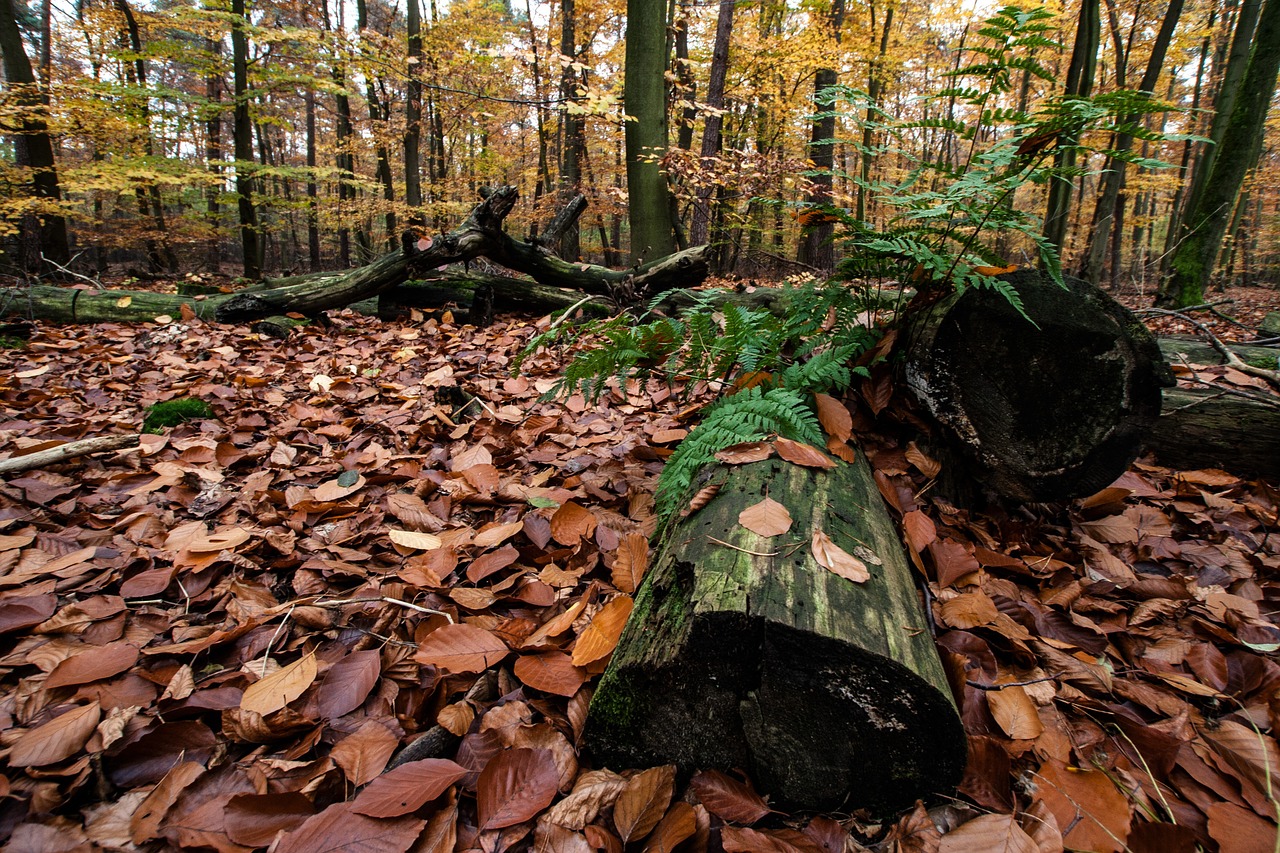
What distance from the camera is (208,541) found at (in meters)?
1.91

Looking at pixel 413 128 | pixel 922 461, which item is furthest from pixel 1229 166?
pixel 413 128

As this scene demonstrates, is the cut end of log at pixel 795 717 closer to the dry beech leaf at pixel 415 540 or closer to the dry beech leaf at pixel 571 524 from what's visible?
the dry beech leaf at pixel 571 524

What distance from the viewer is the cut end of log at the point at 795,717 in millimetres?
1027

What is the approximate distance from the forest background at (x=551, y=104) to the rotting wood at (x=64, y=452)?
15.4ft

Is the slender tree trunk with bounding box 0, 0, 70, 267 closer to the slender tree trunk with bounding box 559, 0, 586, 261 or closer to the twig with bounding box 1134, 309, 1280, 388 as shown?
the slender tree trunk with bounding box 559, 0, 586, 261

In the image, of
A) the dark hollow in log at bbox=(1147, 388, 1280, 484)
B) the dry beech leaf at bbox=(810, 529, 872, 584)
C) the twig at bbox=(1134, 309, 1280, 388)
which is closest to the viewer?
the dry beech leaf at bbox=(810, 529, 872, 584)

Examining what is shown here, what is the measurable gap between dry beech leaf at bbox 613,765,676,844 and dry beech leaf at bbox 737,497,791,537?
53cm

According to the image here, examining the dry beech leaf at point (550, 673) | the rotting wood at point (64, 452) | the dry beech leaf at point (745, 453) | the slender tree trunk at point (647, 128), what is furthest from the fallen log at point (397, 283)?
the dry beech leaf at point (550, 673)

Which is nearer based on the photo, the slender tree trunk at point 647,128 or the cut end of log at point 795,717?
the cut end of log at point 795,717

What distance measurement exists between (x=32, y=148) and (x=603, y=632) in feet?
A: 43.6

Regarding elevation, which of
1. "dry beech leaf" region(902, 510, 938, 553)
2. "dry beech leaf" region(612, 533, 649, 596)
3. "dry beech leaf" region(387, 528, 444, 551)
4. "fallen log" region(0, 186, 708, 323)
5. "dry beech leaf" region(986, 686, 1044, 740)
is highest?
"fallen log" region(0, 186, 708, 323)

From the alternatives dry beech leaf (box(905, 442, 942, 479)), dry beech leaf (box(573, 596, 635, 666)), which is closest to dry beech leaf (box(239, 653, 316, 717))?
dry beech leaf (box(573, 596, 635, 666))

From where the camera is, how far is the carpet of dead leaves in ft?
3.57

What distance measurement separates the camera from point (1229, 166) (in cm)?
636
